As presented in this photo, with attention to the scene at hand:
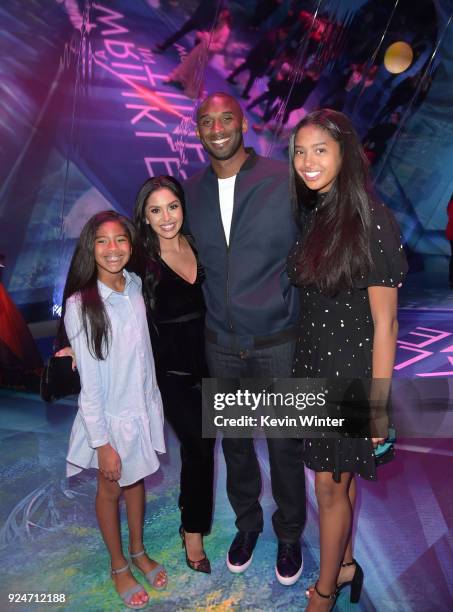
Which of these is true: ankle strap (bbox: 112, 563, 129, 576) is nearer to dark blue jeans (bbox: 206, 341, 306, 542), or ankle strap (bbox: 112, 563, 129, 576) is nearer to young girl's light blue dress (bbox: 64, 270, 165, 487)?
young girl's light blue dress (bbox: 64, 270, 165, 487)

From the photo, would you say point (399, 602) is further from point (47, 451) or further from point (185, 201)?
point (47, 451)

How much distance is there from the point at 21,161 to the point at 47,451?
2.88m

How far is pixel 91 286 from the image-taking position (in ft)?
6.13

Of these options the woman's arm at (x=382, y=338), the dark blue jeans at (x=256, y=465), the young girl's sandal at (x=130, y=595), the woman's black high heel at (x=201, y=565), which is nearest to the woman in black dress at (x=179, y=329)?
the woman's black high heel at (x=201, y=565)

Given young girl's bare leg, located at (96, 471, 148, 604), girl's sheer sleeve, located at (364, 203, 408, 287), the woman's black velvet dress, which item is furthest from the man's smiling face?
young girl's bare leg, located at (96, 471, 148, 604)

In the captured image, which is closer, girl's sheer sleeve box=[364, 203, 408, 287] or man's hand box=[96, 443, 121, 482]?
girl's sheer sleeve box=[364, 203, 408, 287]

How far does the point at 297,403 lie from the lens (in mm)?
1898

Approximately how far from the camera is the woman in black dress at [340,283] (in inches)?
62.8

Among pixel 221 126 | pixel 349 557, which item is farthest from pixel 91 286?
pixel 349 557

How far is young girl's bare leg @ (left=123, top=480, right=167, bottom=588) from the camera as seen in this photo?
2.07m

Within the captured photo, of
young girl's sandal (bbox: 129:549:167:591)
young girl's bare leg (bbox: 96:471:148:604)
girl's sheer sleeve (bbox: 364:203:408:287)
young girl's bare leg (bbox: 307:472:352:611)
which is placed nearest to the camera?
girl's sheer sleeve (bbox: 364:203:408:287)

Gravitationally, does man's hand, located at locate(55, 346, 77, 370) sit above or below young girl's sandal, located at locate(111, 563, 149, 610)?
above

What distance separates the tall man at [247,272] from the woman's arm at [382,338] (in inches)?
19.2

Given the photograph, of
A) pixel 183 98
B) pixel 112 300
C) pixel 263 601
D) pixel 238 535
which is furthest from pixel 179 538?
pixel 183 98
